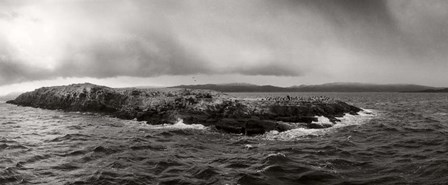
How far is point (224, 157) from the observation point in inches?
926

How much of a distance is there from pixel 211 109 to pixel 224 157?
68.6 feet

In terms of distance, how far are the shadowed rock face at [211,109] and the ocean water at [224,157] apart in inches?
139

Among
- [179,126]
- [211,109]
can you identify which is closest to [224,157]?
[179,126]

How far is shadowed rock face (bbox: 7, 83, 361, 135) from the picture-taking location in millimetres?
37844

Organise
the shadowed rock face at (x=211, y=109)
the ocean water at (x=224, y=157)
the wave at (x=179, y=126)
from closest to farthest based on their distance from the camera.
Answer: the ocean water at (x=224, y=157)
the shadowed rock face at (x=211, y=109)
the wave at (x=179, y=126)

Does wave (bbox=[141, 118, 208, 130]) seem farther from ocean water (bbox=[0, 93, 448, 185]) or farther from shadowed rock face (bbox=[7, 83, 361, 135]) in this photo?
ocean water (bbox=[0, 93, 448, 185])

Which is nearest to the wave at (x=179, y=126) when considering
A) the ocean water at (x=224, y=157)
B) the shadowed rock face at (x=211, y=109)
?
the shadowed rock face at (x=211, y=109)

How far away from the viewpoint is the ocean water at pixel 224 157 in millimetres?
17969

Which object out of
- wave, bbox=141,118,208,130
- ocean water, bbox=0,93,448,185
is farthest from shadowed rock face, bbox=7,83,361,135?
ocean water, bbox=0,93,448,185

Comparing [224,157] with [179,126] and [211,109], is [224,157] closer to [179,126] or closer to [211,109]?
[179,126]

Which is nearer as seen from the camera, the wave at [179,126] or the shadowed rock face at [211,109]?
the shadowed rock face at [211,109]

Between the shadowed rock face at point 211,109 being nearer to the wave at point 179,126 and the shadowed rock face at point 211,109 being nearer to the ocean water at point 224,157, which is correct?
the wave at point 179,126

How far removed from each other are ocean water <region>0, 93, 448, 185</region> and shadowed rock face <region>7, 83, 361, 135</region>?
3.53 meters

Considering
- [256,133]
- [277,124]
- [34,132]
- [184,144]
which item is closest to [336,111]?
[277,124]
